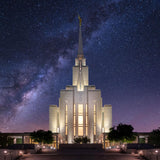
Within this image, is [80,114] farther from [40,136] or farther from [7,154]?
[7,154]

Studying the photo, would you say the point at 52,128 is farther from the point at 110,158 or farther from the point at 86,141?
the point at 110,158

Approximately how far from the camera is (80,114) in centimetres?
6719

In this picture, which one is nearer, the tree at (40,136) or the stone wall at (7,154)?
the stone wall at (7,154)

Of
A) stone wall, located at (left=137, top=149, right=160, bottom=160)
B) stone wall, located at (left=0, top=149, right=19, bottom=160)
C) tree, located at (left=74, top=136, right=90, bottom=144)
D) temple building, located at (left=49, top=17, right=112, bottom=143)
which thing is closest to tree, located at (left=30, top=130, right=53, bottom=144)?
tree, located at (left=74, top=136, right=90, bottom=144)

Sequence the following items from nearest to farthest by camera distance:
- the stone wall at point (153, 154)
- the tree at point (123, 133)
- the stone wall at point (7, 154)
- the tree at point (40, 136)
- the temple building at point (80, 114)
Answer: the stone wall at point (7, 154) → the stone wall at point (153, 154) → the tree at point (123, 133) → the tree at point (40, 136) → the temple building at point (80, 114)

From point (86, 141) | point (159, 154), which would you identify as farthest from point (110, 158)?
point (86, 141)

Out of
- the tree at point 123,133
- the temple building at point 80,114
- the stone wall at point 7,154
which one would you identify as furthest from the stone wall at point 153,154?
the temple building at point 80,114

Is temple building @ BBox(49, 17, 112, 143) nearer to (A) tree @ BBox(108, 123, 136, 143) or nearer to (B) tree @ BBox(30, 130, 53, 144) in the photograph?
(B) tree @ BBox(30, 130, 53, 144)

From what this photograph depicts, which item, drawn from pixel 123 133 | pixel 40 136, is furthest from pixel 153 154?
pixel 40 136

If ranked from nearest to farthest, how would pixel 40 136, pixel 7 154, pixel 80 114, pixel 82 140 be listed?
1. pixel 7 154
2. pixel 40 136
3. pixel 82 140
4. pixel 80 114

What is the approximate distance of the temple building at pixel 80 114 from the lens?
216 ft

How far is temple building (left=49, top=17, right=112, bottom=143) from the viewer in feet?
216

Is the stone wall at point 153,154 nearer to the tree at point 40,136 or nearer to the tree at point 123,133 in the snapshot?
the tree at point 123,133

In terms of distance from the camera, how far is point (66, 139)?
65688 millimetres
